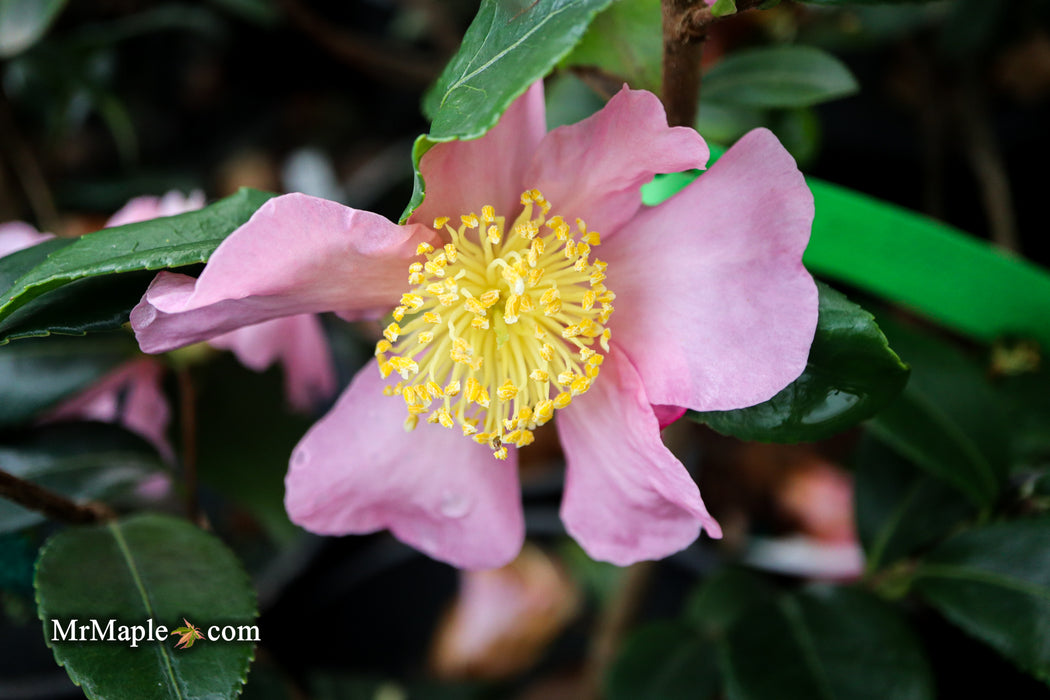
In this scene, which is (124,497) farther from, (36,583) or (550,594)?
(550,594)

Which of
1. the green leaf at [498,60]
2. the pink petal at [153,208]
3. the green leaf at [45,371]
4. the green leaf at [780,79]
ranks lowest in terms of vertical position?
the green leaf at [45,371]

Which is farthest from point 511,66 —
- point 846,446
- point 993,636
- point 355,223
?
point 846,446

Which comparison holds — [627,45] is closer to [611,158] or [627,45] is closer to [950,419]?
[611,158]

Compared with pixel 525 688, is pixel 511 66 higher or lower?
higher

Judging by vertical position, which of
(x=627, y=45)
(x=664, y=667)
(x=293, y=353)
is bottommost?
(x=664, y=667)

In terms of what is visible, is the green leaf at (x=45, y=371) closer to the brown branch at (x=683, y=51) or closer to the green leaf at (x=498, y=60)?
the green leaf at (x=498, y=60)

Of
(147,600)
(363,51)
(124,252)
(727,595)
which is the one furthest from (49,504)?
(363,51)

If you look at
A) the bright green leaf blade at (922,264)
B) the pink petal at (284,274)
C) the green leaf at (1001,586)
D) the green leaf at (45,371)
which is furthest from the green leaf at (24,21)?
the green leaf at (1001,586)
